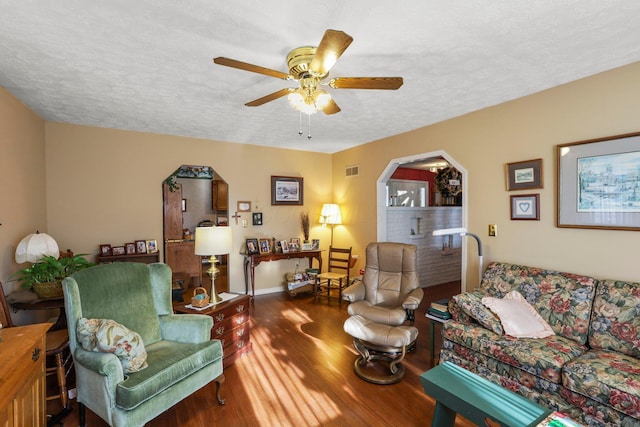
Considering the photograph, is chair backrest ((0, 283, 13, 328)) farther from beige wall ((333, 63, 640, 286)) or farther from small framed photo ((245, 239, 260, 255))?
beige wall ((333, 63, 640, 286))

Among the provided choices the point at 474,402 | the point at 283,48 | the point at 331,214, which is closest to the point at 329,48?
the point at 283,48

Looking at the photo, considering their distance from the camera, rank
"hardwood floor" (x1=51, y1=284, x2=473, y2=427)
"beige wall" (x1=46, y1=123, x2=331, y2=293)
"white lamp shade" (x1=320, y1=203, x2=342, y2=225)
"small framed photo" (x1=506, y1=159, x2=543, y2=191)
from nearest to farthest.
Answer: "hardwood floor" (x1=51, y1=284, x2=473, y2=427) → "small framed photo" (x1=506, y1=159, x2=543, y2=191) → "beige wall" (x1=46, y1=123, x2=331, y2=293) → "white lamp shade" (x1=320, y1=203, x2=342, y2=225)

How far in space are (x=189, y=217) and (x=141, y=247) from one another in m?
3.74

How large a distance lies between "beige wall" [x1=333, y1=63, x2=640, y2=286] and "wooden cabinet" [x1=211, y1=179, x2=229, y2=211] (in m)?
5.32

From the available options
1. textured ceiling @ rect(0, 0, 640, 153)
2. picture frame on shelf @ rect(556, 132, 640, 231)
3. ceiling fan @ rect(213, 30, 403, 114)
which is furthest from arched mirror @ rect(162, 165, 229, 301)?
picture frame on shelf @ rect(556, 132, 640, 231)

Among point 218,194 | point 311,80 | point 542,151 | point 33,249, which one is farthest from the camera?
point 218,194

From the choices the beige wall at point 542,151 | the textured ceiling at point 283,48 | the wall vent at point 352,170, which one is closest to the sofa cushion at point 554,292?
the beige wall at point 542,151

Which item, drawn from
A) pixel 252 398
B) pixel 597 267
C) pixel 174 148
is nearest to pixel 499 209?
pixel 597 267

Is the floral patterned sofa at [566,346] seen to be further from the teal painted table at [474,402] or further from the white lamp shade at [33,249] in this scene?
the white lamp shade at [33,249]

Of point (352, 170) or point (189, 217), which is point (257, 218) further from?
point (189, 217)

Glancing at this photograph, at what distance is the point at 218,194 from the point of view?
8.06 metres

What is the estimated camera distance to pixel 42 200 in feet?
11.7

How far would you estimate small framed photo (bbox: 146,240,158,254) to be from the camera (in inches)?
168

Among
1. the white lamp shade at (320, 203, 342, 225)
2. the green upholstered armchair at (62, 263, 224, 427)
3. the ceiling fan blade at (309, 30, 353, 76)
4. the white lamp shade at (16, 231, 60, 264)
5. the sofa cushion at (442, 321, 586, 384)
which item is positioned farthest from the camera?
the white lamp shade at (320, 203, 342, 225)
